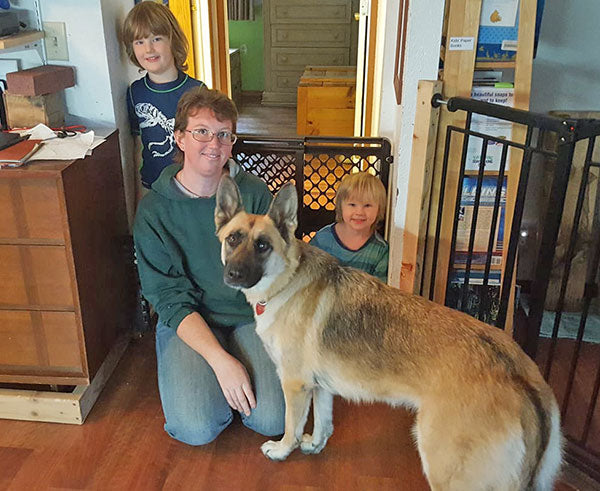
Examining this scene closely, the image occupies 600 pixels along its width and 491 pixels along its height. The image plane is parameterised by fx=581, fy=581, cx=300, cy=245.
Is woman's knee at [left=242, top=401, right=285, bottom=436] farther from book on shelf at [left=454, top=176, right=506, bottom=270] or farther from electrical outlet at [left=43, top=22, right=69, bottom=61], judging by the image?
electrical outlet at [left=43, top=22, right=69, bottom=61]

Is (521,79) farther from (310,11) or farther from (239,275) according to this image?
(310,11)

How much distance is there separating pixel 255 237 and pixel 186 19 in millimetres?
3019

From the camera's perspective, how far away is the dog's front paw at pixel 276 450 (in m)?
1.96

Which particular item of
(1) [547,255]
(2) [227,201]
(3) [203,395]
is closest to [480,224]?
(1) [547,255]

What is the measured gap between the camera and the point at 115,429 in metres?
2.13

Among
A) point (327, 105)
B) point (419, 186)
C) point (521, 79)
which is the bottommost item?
point (327, 105)

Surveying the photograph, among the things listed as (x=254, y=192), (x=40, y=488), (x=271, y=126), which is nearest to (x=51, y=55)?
(x=254, y=192)

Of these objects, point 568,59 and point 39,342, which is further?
point 568,59

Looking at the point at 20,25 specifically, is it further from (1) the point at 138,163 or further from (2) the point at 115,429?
(2) the point at 115,429

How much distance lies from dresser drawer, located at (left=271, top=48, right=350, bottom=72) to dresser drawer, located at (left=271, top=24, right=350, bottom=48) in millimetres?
72

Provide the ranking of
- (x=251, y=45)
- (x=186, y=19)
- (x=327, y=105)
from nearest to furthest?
(x=186, y=19), (x=327, y=105), (x=251, y=45)

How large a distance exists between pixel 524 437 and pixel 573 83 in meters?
1.90

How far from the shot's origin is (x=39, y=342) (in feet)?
7.03

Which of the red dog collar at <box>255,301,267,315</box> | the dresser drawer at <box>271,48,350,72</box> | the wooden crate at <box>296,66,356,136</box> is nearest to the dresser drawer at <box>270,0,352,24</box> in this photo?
the dresser drawer at <box>271,48,350,72</box>
